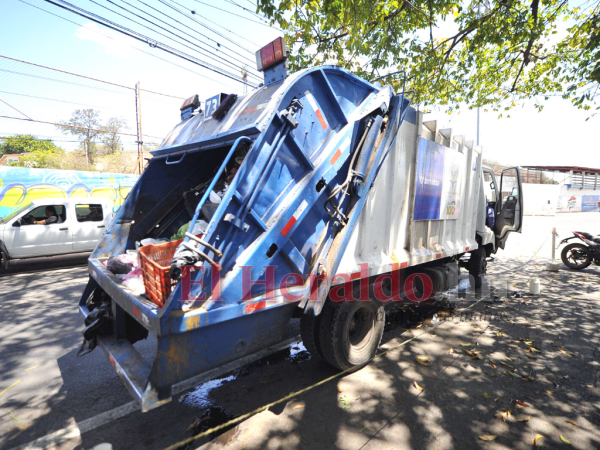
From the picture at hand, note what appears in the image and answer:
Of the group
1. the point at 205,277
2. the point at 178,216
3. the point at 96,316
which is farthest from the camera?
the point at 178,216

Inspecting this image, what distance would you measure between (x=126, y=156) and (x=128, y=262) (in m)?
24.4

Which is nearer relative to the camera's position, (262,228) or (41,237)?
(262,228)

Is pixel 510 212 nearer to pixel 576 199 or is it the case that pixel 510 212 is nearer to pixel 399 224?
pixel 399 224

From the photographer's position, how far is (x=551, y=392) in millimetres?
3002

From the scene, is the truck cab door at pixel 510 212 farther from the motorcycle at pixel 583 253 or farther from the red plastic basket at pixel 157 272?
the red plastic basket at pixel 157 272

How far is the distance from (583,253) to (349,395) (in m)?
8.46

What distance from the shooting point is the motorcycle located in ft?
25.7

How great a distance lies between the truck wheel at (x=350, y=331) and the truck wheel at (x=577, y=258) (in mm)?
7650

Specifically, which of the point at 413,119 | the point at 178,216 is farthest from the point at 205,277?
the point at 413,119

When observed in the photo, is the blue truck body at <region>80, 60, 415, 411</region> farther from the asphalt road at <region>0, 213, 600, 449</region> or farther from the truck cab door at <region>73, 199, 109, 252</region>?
the truck cab door at <region>73, 199, 109, 252</region>

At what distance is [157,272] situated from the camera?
2117mm

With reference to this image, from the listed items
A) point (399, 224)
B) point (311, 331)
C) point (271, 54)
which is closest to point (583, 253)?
point (399, 224)

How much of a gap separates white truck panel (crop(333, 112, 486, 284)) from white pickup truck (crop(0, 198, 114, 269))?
23.1 ft

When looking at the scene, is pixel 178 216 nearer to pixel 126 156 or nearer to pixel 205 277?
pixel 205 277
